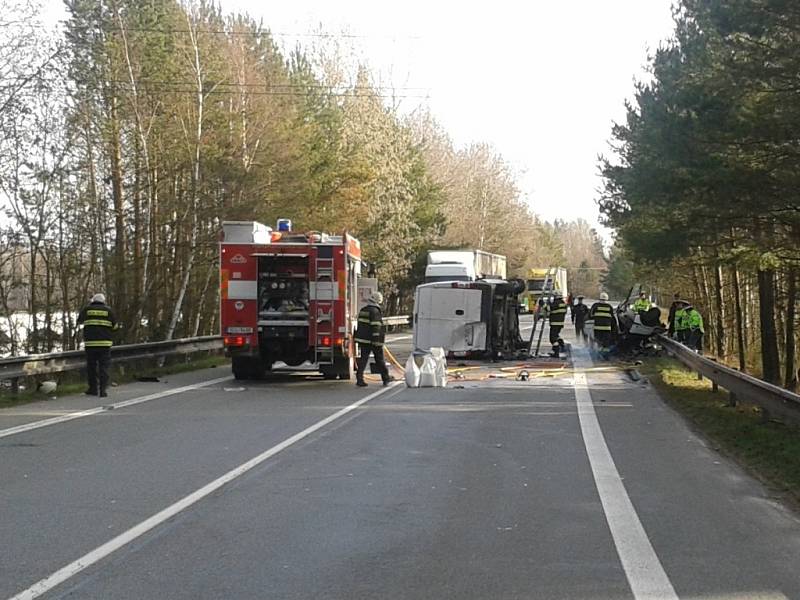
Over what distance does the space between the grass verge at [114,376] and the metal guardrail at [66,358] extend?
0.36 metres

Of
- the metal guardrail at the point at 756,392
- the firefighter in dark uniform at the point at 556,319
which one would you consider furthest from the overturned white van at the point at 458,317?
the metal guardrail at the point at 756,392

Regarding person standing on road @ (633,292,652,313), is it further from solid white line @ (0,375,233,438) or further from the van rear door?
solid white line @ (0,375,233,438)

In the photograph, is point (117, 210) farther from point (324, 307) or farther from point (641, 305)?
point (641, 305)

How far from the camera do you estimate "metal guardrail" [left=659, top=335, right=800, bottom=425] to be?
36.1 ft

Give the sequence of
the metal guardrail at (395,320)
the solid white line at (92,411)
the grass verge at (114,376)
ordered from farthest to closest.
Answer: the metal guardrail at (395,320), the grass verge at (114,376), the solid white line at (92,411)

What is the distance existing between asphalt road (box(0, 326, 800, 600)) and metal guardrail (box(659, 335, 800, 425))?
953 mm

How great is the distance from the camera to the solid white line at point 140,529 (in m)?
5.68

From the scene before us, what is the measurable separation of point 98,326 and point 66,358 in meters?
1.44

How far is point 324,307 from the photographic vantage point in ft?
61.7

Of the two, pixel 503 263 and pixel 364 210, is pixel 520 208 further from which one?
pixel 364 210

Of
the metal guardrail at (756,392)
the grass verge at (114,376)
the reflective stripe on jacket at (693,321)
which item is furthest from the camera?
the reflective stripe on jacket at (693,321)

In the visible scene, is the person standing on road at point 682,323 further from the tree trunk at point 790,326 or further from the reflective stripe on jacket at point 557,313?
the reflective stripe on jacket at point 557,313

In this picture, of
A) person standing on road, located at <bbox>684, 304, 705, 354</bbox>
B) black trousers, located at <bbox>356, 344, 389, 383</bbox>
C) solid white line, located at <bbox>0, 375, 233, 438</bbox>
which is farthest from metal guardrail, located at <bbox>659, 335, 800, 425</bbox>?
solid white line, located at <bbox>0, 375, 233, 438</bbox>

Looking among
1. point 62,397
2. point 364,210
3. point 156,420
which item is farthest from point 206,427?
point 364,210
